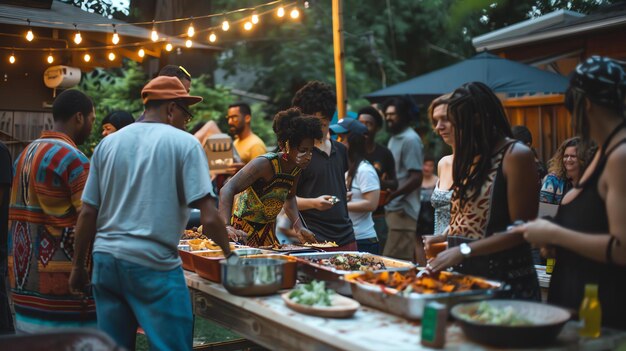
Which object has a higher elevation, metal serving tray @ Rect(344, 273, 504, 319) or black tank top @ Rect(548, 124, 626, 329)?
black tank top @ Rect(548, 124, 626, 329)

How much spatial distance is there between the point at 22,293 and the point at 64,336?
1.52m

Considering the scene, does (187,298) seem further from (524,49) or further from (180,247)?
(524,49)

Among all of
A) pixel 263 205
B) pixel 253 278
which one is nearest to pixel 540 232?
pixel 253 278

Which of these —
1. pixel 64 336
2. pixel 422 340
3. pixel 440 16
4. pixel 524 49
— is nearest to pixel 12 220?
pixel 64 336

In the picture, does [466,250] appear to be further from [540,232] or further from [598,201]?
[598,201]

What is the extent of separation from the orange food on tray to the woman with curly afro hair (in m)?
1.47

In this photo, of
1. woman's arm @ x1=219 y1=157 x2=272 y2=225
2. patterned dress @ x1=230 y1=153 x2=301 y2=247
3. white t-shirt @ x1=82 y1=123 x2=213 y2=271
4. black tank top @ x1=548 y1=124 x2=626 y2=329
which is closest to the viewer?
black tank top @ x1=548 y1=124 x2=626 y2=329

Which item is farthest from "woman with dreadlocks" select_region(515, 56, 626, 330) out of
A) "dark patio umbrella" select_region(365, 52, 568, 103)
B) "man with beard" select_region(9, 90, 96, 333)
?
"dark patio umbrella" select_region(365, 52, 568, 103)

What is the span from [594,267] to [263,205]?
8.18ft

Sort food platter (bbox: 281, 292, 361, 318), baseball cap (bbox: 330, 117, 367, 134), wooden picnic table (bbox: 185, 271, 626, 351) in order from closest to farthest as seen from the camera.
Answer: wooden picnic table (bbox: 185, 271, 626, 351)
food platter (bbox: 281, 292, 361, 318)
baseball cap (bbox: 330, 117, 367, 134)

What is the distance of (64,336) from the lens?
2.78 meters

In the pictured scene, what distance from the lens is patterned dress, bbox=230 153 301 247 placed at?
4.90m

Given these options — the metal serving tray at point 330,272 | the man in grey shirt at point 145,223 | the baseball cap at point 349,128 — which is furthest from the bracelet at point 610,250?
the baseball cap at point 349,128

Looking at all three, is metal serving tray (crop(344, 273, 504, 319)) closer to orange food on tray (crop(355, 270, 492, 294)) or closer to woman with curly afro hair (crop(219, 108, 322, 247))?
orange food on tray (crop(355, 270, 492, 294))
